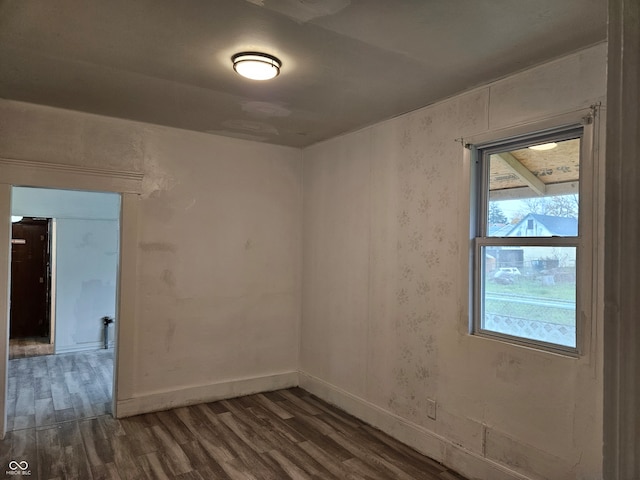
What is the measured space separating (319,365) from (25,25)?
3.56 m

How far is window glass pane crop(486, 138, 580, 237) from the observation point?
2.44m

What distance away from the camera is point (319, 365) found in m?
4.38

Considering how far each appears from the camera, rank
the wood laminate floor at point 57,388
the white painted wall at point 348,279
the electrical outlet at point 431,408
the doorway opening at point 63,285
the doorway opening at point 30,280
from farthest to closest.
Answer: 1. the doorway opening at point 30,280
2. the doorway opening at point 63,285
3. the wood laminate floor at point 57,388
4. the electrical outlet at point 431,408
5. the white painted wall at point 348,279

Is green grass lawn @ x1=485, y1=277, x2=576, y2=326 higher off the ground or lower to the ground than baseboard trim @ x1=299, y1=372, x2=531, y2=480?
higher

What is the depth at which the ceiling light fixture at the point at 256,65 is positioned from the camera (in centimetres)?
241

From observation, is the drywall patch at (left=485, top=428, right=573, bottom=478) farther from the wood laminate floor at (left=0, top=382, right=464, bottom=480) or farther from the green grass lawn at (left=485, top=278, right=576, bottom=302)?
the green grass lawn at (left=485, top=278, right=576, bottom=302)

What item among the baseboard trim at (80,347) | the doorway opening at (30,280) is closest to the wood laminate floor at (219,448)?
the baseboard trim at (80,347)

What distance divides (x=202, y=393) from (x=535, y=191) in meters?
3.36

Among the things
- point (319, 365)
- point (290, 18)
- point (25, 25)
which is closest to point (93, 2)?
point (25, 25)

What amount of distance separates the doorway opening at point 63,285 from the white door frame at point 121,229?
4.73 feet

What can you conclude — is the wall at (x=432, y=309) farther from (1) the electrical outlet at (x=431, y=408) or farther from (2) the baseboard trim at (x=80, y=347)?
(2) the baseboard trim at (x=80, y=347)

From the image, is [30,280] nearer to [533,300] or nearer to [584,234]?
[533,300]

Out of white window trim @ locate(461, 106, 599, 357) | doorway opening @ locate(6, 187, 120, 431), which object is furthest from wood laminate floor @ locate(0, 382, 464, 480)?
doorway opening @ locate(6, 187, 120, 431)

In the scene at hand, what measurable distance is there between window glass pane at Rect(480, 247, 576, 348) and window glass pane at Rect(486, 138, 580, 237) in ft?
0.44
